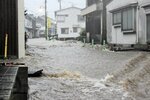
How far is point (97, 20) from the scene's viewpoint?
Answer: 4856 cm

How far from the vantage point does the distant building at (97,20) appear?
41.9 meters

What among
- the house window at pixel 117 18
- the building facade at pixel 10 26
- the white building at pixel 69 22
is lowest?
the building facade at pixel 10 26

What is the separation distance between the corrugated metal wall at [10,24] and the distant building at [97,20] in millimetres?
23000

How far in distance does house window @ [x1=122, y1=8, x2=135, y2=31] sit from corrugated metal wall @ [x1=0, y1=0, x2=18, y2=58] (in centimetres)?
1328

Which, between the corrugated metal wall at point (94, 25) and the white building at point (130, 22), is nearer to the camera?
the white building at point (130, 22)

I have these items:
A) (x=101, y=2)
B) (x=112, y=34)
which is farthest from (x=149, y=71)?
(x=101, y=2)

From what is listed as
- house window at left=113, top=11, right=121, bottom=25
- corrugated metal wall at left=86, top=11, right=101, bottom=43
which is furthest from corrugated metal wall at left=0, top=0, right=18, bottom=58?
corrugated metal wall at left=86, top=11, right=101, bottom=43

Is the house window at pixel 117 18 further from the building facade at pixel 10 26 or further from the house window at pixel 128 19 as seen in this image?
the building facade at pixel 10 26

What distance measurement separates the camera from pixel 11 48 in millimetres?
19047

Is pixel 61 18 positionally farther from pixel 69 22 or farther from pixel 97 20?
pixel 97 20

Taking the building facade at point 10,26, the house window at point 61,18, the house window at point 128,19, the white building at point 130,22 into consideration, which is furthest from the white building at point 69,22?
the building facade at point 10,26

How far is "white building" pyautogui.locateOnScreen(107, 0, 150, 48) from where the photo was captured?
90.8ft

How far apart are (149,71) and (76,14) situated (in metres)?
66.1

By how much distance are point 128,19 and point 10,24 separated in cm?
1428
